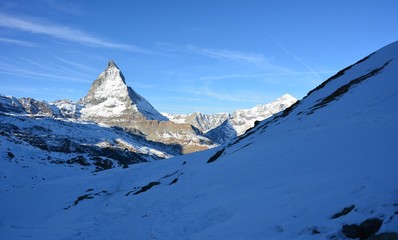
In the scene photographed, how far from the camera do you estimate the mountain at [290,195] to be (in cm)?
1213

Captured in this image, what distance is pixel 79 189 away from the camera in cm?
5016

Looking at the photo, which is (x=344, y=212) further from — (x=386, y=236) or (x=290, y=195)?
(x=290, y=195)

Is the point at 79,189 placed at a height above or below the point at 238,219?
above

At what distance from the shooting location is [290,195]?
16203mm

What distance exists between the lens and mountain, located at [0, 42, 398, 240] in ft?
39.8

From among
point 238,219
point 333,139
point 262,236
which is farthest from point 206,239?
point 333,139

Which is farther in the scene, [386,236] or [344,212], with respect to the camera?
[344,212]

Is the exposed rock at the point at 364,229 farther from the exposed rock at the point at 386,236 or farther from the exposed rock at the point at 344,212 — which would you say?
the exposed rock at the point at 344,212

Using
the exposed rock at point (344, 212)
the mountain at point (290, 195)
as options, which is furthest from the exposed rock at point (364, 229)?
the exposed rock at point (344, 212)

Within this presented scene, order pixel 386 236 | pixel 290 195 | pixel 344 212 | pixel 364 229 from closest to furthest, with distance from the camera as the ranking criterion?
pixel 386 236
pixel 364 229
pixel 344 212
pixel 290 195

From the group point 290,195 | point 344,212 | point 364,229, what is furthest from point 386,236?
point 290,195

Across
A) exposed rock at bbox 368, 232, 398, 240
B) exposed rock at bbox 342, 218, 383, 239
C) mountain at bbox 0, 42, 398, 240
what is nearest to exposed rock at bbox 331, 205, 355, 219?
mountain at bbox 0, 42, 398, 240

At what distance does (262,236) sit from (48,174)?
102215mm

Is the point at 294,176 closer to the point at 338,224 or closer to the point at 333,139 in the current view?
the point at 333,139
